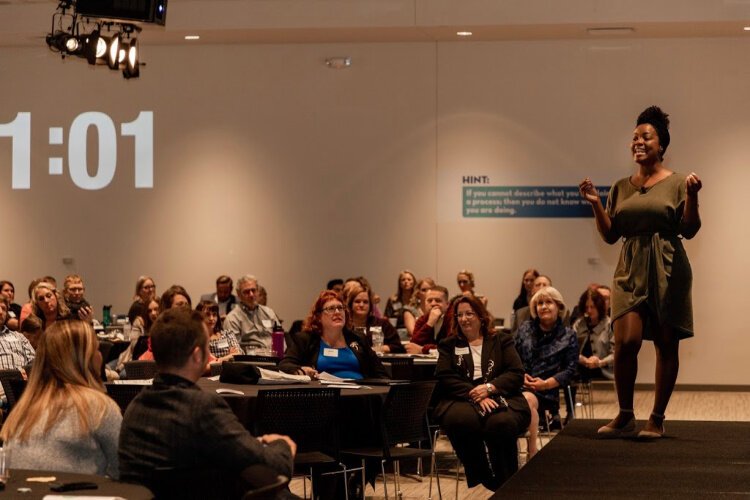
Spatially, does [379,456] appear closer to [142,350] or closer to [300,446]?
[300,446]

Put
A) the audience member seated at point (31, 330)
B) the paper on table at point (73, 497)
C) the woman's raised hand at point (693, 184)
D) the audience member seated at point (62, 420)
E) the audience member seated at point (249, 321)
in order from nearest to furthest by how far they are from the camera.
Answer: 1. the paper on table at point (73, 497)
2. the audience member seated at point (62, 420)
3. the woman's raised hand at point (693, 184)
4. the audience member seated at point (31, 330)
5. the audience member seated at point (249, 321)

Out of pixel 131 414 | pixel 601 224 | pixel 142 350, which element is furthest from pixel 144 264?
pixel 131 414

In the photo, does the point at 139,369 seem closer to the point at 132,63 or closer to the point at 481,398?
the point at 481,398

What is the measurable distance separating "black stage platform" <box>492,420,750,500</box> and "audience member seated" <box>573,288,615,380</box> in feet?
14.3

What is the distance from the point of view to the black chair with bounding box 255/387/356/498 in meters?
6.10

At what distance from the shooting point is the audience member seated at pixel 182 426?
3.67 meters

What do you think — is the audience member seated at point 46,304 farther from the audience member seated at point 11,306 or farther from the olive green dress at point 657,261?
the olive green dress at point 657,261

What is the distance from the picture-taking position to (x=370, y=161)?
1495 centimetres

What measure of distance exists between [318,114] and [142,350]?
644 cm

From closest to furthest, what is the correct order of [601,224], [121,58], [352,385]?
1. [601,224]
2. [352,385]
3. [121,58]

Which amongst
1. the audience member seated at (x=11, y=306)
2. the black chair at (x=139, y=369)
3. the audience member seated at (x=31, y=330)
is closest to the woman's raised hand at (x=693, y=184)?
the black chair at (x=139, y=369)

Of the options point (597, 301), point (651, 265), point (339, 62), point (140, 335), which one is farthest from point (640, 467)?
point (339, 62)

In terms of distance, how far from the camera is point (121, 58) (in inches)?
488

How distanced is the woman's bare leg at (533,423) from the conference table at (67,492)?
4.28 m
